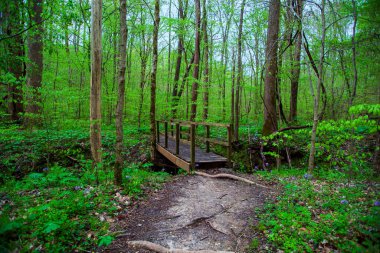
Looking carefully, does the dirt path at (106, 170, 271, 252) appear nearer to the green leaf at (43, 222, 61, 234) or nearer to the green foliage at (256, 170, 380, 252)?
the green foliage at (256, 170, 380, 252)

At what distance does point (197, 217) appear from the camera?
3.96 metres

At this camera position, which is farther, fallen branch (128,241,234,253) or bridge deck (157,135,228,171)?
bridge deck (157,135,228,171)

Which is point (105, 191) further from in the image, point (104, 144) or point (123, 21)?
point (104, 144)

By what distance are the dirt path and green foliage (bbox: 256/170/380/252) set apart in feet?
1.32

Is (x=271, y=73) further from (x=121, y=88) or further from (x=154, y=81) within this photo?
(x=121, y=88)

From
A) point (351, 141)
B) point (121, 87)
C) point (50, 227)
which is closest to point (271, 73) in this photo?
point (351, 141)

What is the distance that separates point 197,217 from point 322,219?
6.36 ft

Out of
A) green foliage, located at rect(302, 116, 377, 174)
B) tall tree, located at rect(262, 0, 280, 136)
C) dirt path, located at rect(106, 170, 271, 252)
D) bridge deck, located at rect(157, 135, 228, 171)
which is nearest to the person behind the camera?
dirt path, located at rect(106, 170, 271, 252)

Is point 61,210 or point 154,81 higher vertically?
point 154,81

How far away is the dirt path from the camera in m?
3.23

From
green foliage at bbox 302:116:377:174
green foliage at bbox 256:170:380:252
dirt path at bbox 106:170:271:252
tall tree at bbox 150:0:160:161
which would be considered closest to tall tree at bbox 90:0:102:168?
tall tree at bbox 150:0:160:161

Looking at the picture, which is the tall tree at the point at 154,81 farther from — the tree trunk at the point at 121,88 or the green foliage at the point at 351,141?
the green foliage at the point at 351,141

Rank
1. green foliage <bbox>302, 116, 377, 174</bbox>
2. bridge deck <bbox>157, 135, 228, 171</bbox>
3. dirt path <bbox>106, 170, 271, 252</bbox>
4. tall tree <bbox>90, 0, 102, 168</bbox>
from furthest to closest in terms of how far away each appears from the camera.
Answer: tall tree <bbox>90, 0, 102, 168</bbox> < bridge deck <bbox>157, 135, 228, 171</bbox> < green foliage <bbox>302, 116, 377, 174</bbox> < dirt path <bbox>106, 170, 271, 252</bbox>

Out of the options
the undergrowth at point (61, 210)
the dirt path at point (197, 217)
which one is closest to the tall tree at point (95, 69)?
the undergrowth at point (61, 210)
